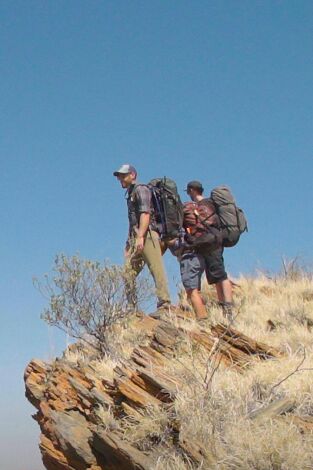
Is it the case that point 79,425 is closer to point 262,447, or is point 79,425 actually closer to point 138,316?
point 262,447

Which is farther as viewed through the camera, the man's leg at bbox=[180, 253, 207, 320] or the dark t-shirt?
the dark t-shirt

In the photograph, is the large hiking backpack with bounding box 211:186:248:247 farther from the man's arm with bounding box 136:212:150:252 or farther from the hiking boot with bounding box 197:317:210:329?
the hiking boot with bounding box 197:317:210:329

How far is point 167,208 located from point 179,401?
4.67 metres

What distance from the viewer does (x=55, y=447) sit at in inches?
267

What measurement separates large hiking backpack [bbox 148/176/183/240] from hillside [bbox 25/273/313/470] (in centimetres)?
151

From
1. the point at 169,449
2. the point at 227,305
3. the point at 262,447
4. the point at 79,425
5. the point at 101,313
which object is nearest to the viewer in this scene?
the point at 262,447

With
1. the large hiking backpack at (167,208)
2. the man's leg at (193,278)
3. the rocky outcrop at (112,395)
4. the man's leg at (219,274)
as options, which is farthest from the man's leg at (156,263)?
the rocky outcrop at (112,395)

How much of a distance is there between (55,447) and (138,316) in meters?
3.12

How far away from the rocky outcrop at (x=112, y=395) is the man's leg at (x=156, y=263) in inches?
53.5

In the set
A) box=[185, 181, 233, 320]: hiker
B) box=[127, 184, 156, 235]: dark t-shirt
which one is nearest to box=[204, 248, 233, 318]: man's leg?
box=[185, 181, 233, 320]: hiker

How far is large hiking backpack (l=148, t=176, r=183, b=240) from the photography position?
1012cm

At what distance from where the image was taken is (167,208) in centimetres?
1012

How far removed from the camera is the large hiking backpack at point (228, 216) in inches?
406

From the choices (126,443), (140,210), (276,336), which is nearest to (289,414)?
(126,443)
